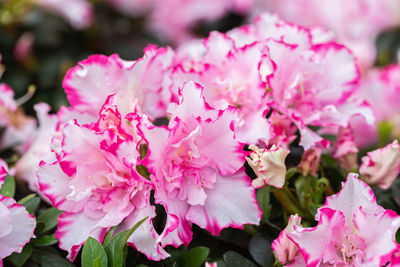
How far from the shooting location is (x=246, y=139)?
2.55ft

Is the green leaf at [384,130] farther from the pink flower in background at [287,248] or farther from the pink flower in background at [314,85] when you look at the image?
the pink flower in background at [287,248]

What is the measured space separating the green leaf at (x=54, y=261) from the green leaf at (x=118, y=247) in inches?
3.4

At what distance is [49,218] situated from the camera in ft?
2.72

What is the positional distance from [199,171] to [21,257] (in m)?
0.30

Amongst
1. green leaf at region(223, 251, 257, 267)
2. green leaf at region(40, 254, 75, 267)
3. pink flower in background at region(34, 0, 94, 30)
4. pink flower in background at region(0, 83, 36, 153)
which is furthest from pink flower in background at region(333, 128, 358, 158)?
pink flower in background at region(34, 0, 94, 30)

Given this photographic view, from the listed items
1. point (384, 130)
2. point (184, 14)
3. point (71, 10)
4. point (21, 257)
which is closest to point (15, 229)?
point (21, 257)

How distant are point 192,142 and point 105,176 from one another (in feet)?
0.46

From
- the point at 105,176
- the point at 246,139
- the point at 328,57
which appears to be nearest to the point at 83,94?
the point at 105,176

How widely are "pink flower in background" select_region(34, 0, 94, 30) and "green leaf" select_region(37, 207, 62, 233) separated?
1031 millimetres

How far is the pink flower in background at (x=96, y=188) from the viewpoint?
0.72 m

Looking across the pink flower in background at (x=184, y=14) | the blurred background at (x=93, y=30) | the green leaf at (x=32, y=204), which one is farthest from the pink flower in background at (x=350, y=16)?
the green leaf at (x=32, y=204)

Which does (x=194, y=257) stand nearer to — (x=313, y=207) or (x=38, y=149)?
(x=313, y=207)

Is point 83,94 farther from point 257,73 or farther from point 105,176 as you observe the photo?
point 257,73

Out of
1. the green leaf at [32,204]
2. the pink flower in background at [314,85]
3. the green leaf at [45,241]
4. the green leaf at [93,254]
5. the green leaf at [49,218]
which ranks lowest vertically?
the green leaf at [45,241]
